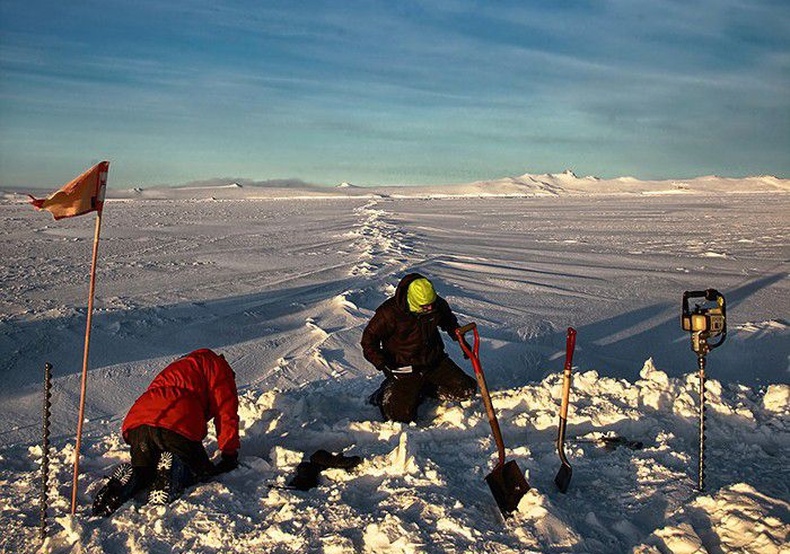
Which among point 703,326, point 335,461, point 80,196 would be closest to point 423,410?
point 335,461

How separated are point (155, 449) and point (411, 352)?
214 cm

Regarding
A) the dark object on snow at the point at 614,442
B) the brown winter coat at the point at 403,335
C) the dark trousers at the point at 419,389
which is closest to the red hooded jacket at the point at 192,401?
the dark trousers at the point at 419,389

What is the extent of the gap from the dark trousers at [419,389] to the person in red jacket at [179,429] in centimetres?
133

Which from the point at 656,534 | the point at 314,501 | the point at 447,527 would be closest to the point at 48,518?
the point at 314,501

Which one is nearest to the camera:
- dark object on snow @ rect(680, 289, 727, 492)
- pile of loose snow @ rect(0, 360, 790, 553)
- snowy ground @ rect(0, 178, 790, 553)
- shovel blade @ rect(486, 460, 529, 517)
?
pile of loose snow @ rect(0, 360, 790, 553)

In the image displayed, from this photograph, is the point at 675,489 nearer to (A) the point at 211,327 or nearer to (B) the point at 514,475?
(B) the point at 514,475

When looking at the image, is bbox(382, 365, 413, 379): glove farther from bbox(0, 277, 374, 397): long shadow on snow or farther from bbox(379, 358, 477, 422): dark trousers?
bbox(0, 277, 374, 397): long shadow on snow

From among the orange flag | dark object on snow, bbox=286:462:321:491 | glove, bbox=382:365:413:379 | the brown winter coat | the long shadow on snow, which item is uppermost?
the orange flag

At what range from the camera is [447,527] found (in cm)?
338

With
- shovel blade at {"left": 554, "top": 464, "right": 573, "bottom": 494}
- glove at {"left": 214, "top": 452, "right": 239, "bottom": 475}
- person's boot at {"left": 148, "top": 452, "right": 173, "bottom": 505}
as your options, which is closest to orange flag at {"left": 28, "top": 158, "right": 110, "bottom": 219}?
person's boot at {"left": 148, "top": 452, "right": 173, "bottom": 505}

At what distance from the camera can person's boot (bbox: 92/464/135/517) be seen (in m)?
3.81

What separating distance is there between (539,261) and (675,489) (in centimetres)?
1224

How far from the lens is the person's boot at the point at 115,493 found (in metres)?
3.81

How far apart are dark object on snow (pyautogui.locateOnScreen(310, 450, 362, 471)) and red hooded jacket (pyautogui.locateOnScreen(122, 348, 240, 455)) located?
0.52 metres
